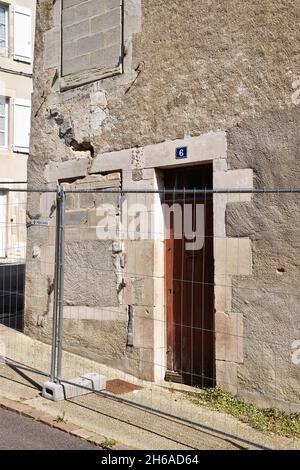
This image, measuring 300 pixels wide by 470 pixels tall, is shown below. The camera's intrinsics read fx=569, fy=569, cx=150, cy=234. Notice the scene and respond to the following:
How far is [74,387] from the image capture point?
5488 millimetres

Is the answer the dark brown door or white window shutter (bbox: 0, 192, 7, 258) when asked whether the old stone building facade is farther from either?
white window shutter (bbox: 0, 192, 7, 258)

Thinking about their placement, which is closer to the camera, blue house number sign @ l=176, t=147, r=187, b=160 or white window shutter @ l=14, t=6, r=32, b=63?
blue house number sign @ l=176, t=147, r=187, b=160

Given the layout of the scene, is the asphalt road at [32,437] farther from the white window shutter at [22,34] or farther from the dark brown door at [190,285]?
the white window shutter at [22,34]

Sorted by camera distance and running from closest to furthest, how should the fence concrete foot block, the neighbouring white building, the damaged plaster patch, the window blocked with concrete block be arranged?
the fence concrete foot block, the window blocked with concrete block, the damaged plaster patch, the neighbouring white building

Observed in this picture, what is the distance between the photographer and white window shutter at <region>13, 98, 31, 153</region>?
692 inches

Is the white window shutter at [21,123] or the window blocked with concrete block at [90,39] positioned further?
the white window shutter at [21,123]

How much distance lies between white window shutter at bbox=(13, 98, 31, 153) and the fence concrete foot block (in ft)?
43.3

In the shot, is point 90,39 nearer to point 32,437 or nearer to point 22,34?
point 32,437

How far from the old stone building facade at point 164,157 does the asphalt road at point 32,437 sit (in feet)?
6.06

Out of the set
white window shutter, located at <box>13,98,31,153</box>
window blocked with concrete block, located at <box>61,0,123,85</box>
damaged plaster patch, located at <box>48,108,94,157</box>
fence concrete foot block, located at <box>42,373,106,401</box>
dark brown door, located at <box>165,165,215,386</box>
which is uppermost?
white window shutter, located at <box>13,98,31,153</box>

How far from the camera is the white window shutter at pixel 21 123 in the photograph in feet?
57.7

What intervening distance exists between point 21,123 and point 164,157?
1246cm

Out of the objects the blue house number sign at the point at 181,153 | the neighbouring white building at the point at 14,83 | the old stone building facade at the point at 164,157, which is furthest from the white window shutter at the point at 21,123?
the blue house number sign at the point at 181,153

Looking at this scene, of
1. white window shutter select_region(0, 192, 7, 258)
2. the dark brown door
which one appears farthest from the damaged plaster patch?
white window shutter select_region(0, 192, 7, 258)
